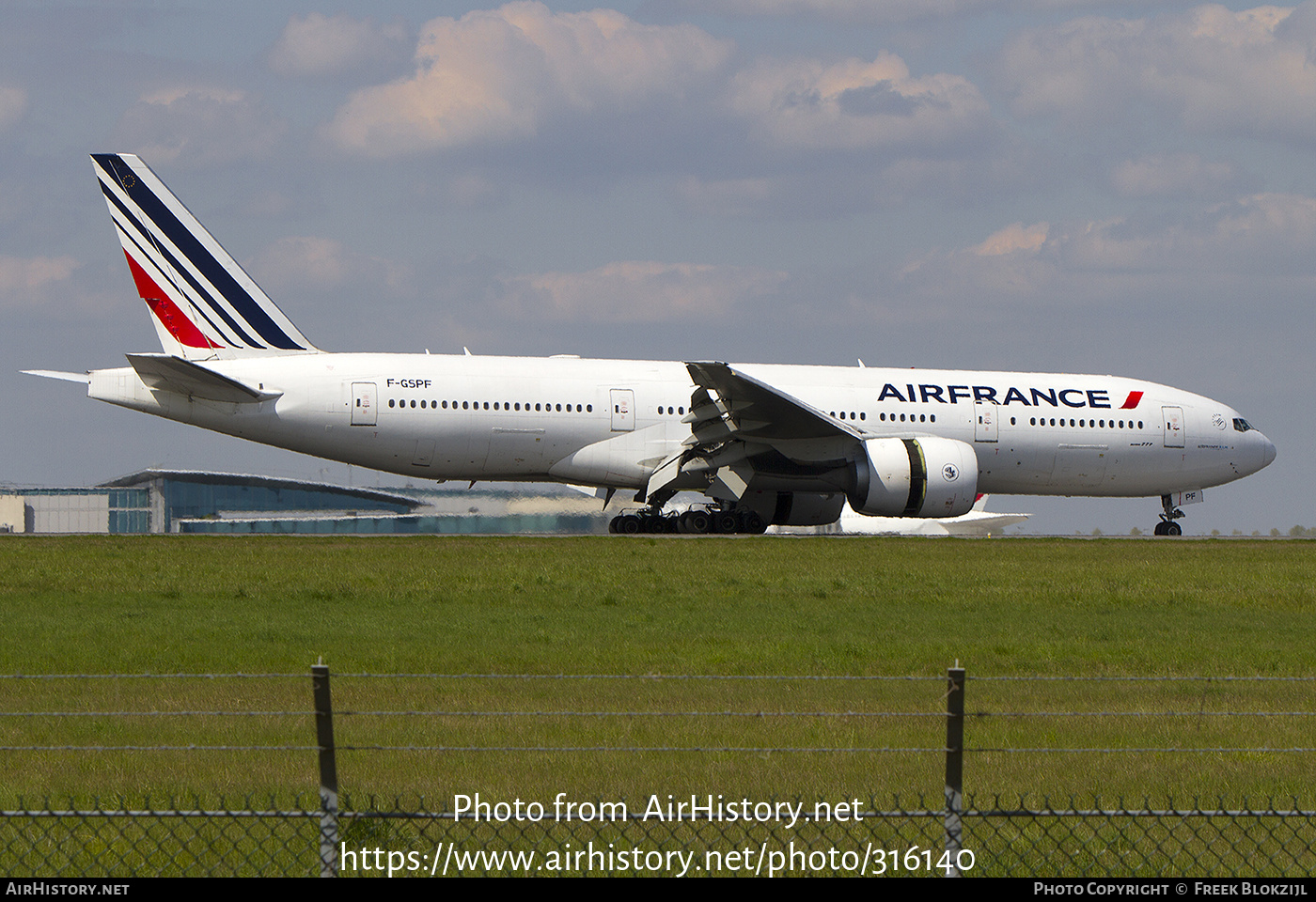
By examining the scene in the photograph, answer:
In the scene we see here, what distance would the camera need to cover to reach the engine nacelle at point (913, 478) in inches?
1245

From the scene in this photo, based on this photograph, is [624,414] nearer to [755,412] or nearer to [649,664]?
[755,412]

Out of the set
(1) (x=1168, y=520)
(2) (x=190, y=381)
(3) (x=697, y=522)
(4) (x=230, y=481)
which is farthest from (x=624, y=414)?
(4) (x=230, y=481)

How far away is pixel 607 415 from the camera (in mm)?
33250

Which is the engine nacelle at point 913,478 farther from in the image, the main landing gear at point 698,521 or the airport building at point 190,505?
the airport building at point 190,505

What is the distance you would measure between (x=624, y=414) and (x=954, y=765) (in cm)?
2770

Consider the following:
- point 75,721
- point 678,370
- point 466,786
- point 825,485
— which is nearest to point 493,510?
point 678,370

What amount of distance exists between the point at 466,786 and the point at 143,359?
24.0 meters

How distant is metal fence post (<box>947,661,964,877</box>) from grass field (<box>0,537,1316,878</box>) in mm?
1968

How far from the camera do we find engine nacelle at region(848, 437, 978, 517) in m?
31.6

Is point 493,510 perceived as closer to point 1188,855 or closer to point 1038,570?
point 1038,570

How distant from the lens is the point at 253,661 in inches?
565

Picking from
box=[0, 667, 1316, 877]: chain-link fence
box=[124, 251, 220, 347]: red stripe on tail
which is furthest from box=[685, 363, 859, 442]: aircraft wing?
box=[0, 667, 1316, 877]: chain-link fence

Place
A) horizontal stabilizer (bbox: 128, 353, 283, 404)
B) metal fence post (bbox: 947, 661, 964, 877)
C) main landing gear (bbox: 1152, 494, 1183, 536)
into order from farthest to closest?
main landing gear (bbox: 1152, 494, 1183, 536) → horizontal stabilizer (bbox: 128, 353, 283, 404) → metal fence post (bbox: 947, 661, 964, 877)

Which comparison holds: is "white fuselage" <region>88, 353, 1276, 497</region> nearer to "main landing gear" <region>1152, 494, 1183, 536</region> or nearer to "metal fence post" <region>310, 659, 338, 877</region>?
"main landing gear" <region>1152, 494, 1183, 536</region>
